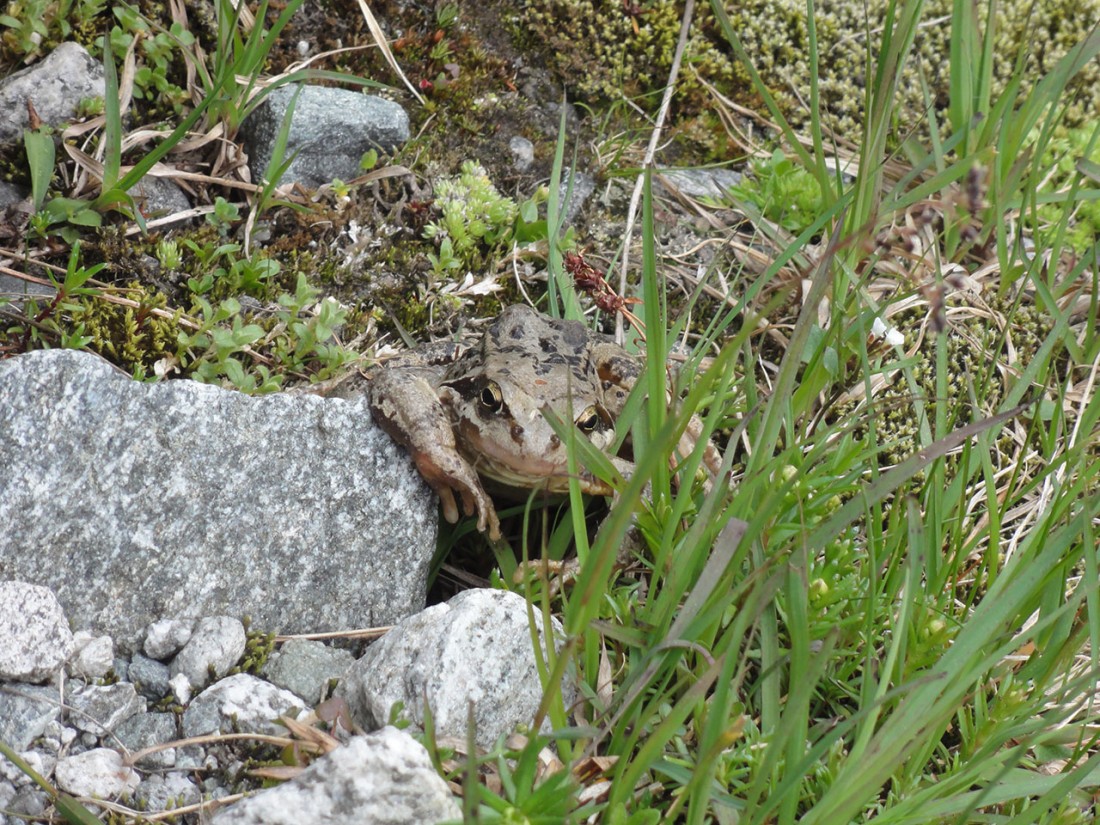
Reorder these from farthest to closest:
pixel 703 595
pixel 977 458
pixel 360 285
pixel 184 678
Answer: pixel 360 285
pixel 977 458
pixel 184 678
pixel 703 595

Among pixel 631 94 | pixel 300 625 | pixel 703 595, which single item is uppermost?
pixel 631 94

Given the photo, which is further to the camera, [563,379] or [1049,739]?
[563,379]

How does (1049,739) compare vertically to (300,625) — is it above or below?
above

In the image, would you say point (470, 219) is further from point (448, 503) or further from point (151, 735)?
point (151, 735)

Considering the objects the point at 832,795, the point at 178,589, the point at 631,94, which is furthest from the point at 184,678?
the point at 631,94

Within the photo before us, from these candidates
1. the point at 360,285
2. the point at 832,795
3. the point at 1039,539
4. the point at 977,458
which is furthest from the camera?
the point at 360,285

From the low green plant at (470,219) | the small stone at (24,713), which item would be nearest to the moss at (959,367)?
the low green plant at (470,219)

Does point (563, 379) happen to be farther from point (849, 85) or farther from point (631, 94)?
point (849, 85)
